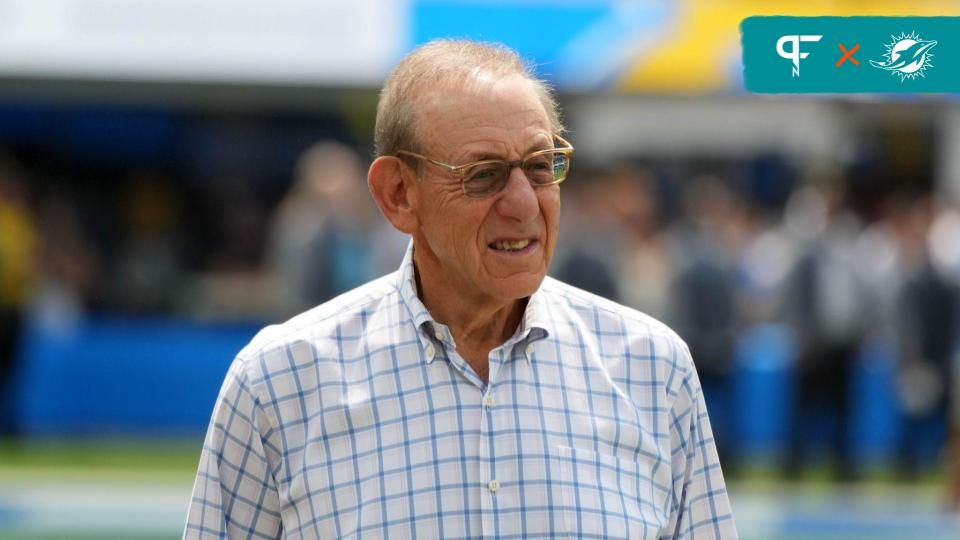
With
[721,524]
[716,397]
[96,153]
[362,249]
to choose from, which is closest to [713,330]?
[716,397]

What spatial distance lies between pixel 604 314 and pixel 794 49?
69 cm

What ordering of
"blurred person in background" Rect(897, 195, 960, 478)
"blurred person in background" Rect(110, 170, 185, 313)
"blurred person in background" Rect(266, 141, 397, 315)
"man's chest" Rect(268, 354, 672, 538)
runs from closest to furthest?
"man's chest" Rect(268, 354, 672, 538)
"blurred person in background" Rect(266, 141, 397, 315)
"blurred person in background" Rect(897, 195, 960, 478)
"blurred person in background" Rect(110, 170, 185, 313)

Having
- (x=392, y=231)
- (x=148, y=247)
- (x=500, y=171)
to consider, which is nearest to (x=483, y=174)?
(x=500, y=171)

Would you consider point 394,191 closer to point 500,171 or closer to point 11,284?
point 500,171

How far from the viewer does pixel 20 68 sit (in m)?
14.7

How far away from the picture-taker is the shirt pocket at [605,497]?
2.81m

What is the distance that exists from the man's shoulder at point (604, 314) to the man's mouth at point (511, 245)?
19 centimetres

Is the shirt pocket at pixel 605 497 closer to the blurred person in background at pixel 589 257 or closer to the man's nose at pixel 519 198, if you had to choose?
the man's nose at pixel 519 198

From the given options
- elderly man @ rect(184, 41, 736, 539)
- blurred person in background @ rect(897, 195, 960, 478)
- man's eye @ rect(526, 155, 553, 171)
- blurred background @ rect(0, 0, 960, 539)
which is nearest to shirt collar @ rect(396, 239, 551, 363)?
elderly man @ rect(184, 41, 736, 539)

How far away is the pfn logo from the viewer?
256 centimetres

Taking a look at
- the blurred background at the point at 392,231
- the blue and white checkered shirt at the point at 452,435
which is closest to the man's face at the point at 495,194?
the blue and white checkered shirt at the point at 452,435

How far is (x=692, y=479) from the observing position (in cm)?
297

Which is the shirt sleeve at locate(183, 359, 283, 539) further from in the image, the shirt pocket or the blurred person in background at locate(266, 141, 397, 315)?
the blurred person in background at locate(266, 141, 397, 315)

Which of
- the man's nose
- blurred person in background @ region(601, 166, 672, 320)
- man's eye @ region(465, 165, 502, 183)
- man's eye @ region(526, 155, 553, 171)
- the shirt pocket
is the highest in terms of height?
blurred person in background @ region(601, 166, 672, 320)
